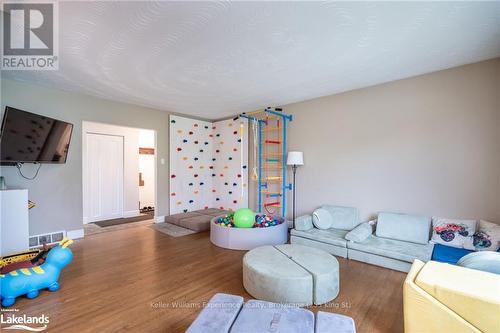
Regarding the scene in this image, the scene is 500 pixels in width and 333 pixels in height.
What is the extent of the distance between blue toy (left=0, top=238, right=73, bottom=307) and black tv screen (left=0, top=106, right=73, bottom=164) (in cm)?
172

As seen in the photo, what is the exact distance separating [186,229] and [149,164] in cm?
327

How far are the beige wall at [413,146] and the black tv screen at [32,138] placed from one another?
4.35 meters

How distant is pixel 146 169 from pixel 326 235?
5.74m

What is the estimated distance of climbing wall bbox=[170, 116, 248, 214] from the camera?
18.3ft

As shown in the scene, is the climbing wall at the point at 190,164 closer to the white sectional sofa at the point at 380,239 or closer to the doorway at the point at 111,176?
the doorway at the point at 111,176

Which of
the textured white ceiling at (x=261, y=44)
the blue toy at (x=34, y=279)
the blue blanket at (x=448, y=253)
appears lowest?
the blue toy at (x=34, y=279)

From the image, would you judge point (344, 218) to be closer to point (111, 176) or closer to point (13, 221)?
point (13, 221)

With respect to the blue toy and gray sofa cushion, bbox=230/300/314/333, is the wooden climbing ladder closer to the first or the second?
gray sofa cushion, bbox=230/300/314/333

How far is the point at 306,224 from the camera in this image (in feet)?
12.3

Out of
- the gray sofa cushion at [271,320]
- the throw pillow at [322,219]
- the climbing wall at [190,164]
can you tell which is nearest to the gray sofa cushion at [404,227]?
the throw pillow at [322,219]

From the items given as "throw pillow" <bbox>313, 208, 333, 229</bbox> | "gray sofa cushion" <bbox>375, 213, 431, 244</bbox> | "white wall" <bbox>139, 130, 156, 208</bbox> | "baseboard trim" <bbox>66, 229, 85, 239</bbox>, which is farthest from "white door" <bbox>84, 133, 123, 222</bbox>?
"gray sofa cushion" <bbox>375, 213, 431, 244</bbox>

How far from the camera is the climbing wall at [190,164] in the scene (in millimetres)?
5582

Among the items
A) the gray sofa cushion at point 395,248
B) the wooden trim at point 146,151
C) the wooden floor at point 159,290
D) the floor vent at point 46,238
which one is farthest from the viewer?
the wooden trim at point 146,151

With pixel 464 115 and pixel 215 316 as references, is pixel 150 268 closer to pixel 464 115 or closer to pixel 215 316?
pixel 215 316
